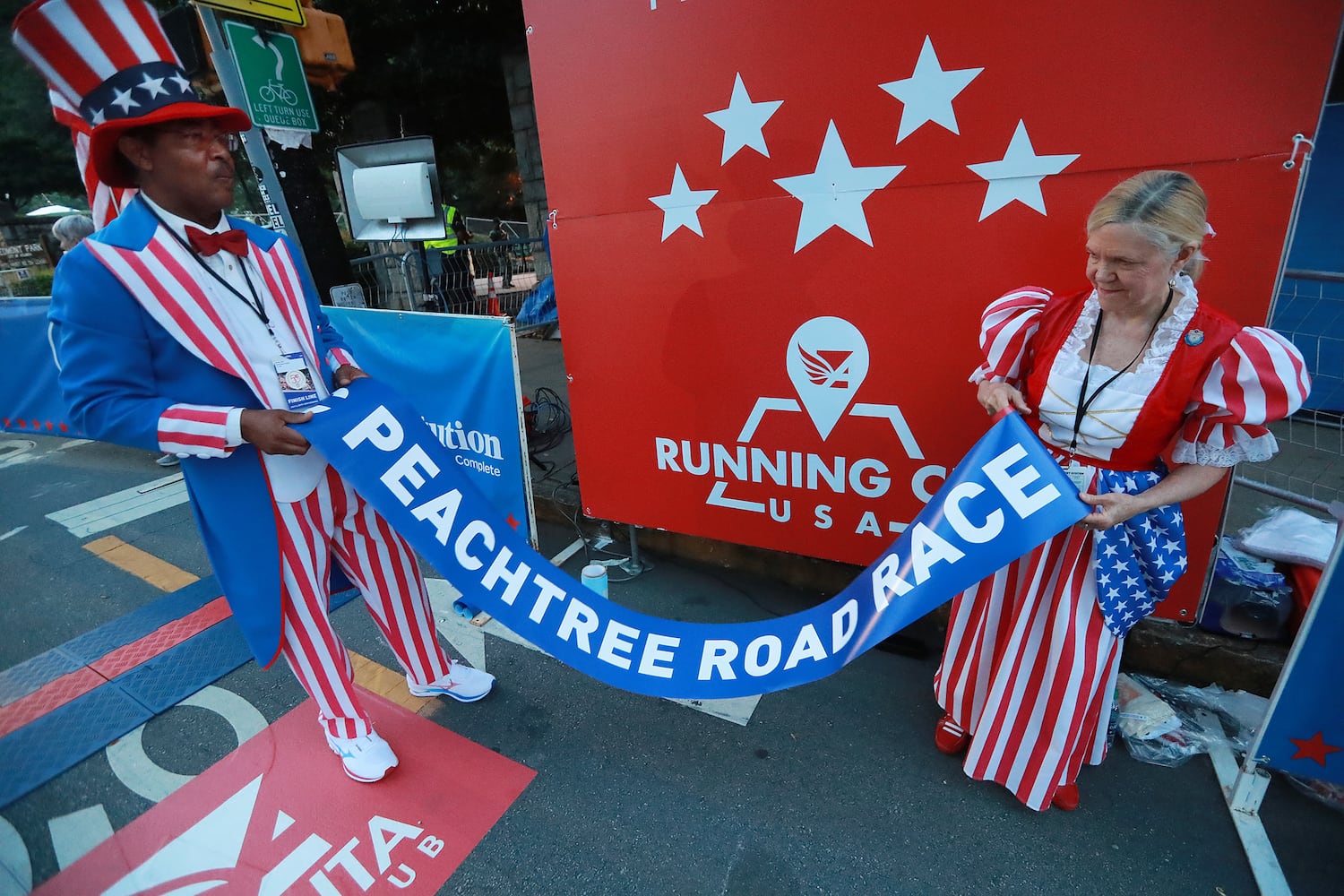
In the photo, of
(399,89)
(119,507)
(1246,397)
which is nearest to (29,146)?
(399,89)

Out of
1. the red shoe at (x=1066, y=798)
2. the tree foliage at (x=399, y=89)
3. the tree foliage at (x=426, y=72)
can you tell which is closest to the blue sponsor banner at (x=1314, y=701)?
the red shoe at (x=1066, y=798)

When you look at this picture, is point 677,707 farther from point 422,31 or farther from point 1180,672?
point 422,31

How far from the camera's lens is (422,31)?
7.79 metres

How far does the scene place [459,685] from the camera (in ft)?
8.51

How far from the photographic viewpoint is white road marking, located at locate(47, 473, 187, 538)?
14.5 feet

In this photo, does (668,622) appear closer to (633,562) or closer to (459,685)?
(459,685)

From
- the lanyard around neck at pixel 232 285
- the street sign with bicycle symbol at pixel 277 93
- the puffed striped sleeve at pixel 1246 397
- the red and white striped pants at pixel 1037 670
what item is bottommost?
the red and white striped pants at pixel 1037 670

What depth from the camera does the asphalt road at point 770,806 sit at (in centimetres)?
187

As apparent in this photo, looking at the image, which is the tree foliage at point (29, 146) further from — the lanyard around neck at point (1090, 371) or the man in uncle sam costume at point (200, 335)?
the lanyard around neck at point (1090, 371)

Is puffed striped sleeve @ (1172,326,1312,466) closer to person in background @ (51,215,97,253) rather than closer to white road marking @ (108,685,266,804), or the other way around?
white road marking @ (108,685,266,804)

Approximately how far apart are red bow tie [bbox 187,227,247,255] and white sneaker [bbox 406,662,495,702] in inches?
65.6

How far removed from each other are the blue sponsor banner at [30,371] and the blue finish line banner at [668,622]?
17.4ft

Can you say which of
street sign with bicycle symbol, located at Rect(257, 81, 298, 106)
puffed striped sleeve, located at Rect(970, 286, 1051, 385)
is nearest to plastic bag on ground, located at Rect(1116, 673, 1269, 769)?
puffed striped sleeve, located at Rect(970, 286, 1051, 385)

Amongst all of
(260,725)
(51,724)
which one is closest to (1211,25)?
(260,725)
